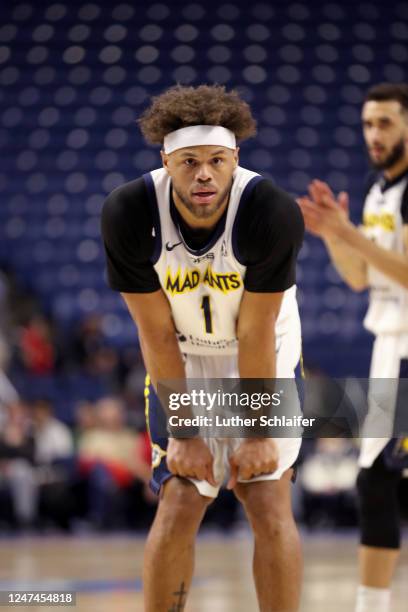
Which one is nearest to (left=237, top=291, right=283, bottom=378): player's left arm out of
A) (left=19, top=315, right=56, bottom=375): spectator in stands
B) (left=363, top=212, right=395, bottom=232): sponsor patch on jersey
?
(left=363, top=212, right=395, bottom=232): sponsor patch on jersey

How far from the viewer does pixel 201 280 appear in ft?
11.0

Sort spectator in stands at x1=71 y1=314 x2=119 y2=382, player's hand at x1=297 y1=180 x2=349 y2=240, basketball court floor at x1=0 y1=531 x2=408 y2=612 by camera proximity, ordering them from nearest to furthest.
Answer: player's hand at x1=297 y1=180 x2=349 y2=240 < basketball court floor at x1=0 y1=531 x2=408 y2=612 < spectator in stands at x1=71 y1=314 x2=119 y2=382

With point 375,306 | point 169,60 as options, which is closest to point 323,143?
point 169,60

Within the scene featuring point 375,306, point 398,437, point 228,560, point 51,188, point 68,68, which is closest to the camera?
point 398,437

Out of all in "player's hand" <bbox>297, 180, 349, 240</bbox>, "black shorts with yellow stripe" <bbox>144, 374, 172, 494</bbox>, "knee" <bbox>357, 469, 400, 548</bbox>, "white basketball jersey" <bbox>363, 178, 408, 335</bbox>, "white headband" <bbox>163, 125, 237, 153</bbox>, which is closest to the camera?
"white headband" <bbox>163, 125, 237, 153</bbox>

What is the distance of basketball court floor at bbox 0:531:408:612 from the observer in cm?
514

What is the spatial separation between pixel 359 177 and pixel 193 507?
34.2ft

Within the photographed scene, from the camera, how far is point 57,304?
1290 centimetres

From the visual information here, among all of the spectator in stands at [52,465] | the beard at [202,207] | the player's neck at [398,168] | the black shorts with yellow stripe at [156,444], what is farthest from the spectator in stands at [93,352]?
the beard at [202,207]

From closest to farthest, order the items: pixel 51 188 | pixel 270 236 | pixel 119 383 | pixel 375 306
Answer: pixel 270 236
pixel 375 306
pixel 119 383
pixel 51 188

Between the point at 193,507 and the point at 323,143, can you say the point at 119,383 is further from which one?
the point at 193,507

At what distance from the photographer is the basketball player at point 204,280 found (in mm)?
3240

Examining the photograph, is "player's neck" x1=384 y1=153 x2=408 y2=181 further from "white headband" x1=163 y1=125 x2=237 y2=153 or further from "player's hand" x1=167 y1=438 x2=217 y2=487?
"player's hand" x1=167 y1=438 x2=217 y2=487

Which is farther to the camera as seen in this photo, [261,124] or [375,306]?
[261,124]
